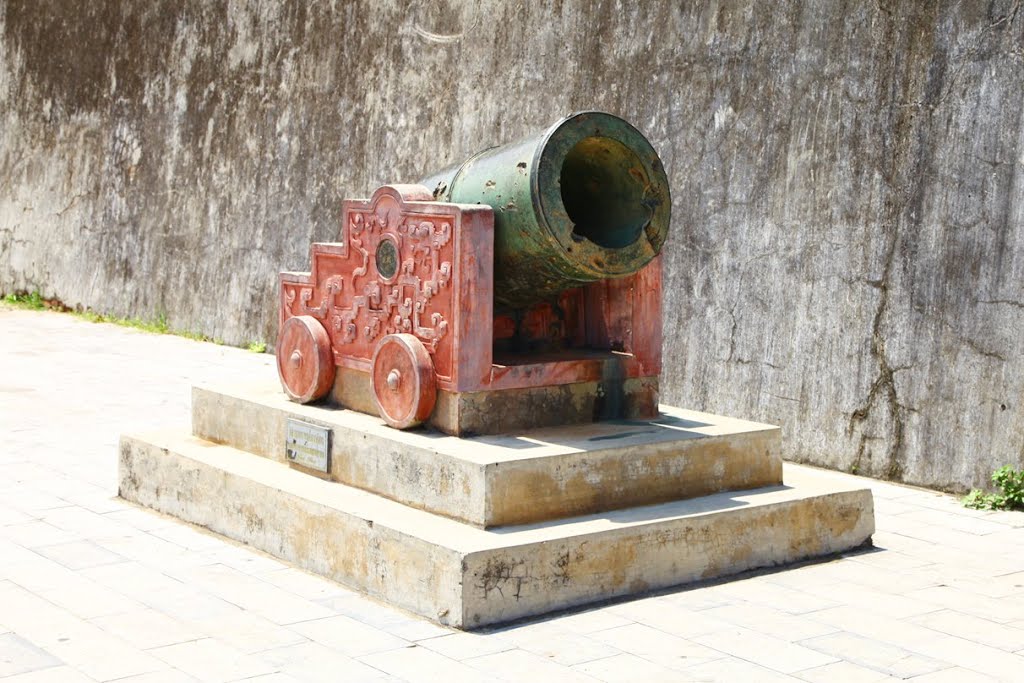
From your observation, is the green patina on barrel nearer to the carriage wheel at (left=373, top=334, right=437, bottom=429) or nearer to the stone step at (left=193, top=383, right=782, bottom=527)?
the carriage wheel at (left=373, top=334, right=437, bottom=429)

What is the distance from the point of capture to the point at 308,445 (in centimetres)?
518

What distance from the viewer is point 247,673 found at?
146 inches

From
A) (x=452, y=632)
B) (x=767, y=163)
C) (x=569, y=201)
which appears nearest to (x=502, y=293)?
(x=569, y=201)

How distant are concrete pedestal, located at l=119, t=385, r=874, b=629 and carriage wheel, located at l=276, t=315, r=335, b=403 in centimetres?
8

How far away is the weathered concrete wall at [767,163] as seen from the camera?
5953mm

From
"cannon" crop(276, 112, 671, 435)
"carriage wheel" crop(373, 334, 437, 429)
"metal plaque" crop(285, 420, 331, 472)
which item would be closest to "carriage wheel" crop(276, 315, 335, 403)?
"cannon" crop(276, 112, 671, 435)

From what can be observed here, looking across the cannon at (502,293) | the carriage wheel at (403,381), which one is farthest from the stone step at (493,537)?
the cannon at (502,293)

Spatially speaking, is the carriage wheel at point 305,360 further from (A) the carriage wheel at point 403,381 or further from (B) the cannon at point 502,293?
(A) the carriage wheel at point 403,381

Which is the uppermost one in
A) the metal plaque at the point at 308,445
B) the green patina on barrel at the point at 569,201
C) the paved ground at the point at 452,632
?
the green patina on barrel at the point at 569,201

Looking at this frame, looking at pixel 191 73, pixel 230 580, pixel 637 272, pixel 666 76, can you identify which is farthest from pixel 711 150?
pixel 191 73

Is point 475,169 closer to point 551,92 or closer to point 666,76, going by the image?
point 666,76

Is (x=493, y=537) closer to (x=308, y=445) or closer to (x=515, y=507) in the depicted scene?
(x=515, y=507)

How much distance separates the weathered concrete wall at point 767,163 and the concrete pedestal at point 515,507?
110 centimetres

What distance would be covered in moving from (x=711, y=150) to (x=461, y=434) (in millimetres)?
2825
